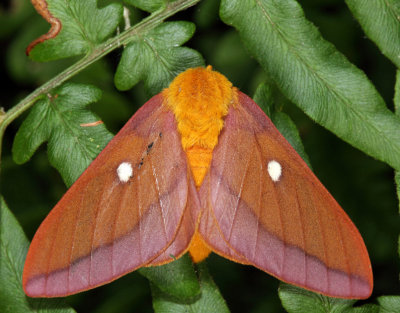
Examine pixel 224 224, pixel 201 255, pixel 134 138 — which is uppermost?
pixel 134 138

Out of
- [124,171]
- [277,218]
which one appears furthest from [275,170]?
[124,171]

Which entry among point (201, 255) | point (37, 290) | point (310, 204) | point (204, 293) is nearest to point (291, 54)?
point (310, 204)

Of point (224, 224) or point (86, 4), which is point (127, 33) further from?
point (224, 224)

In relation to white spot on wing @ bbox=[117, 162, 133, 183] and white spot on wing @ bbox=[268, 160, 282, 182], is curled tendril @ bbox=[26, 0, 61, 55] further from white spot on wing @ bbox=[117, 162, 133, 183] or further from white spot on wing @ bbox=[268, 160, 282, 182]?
white spot on wing @ bbox=[268, 160, 282, 182]

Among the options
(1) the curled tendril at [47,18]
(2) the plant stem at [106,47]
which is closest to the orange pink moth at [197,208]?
(2) the plant stem at [106,47]

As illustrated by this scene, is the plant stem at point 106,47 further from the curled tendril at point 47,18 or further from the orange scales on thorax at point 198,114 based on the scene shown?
the orange scales on thorax at point 198,114

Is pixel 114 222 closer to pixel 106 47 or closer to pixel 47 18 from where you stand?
Result: pixel 106 47
